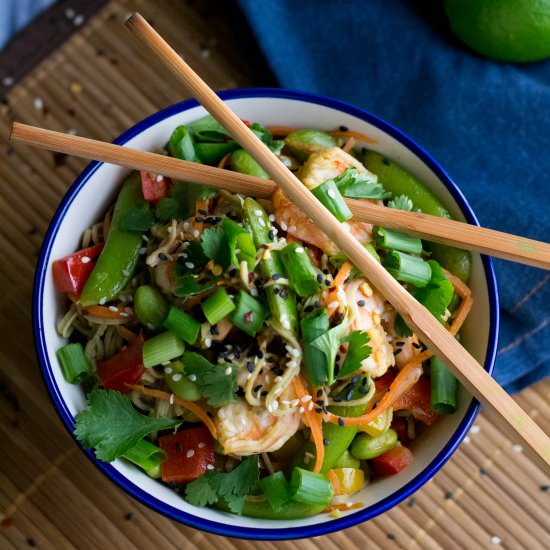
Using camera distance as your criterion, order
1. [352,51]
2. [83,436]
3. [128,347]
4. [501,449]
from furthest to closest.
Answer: [352,51] → [501,449] → [128,347] → [83,436]

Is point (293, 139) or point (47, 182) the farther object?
point (47, 182)

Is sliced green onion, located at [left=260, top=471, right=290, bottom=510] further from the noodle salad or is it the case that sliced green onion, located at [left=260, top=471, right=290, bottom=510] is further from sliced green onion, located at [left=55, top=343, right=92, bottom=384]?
sliced green onion, located at [left=55, top=343, right=92, bottom=384]

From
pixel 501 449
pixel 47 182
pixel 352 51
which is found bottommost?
pixel 501 449

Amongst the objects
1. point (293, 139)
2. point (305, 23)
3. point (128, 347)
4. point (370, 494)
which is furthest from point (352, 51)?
A: point (370, 494)

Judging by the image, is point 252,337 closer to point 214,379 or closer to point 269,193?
point 214,379

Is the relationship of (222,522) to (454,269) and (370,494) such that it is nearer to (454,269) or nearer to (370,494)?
(370,494)

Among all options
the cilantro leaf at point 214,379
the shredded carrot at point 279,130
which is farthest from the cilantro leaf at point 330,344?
the shredded carrot at point 279,130

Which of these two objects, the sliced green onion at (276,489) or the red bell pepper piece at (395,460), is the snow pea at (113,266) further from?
the red bell pepper piece at (395,460)
